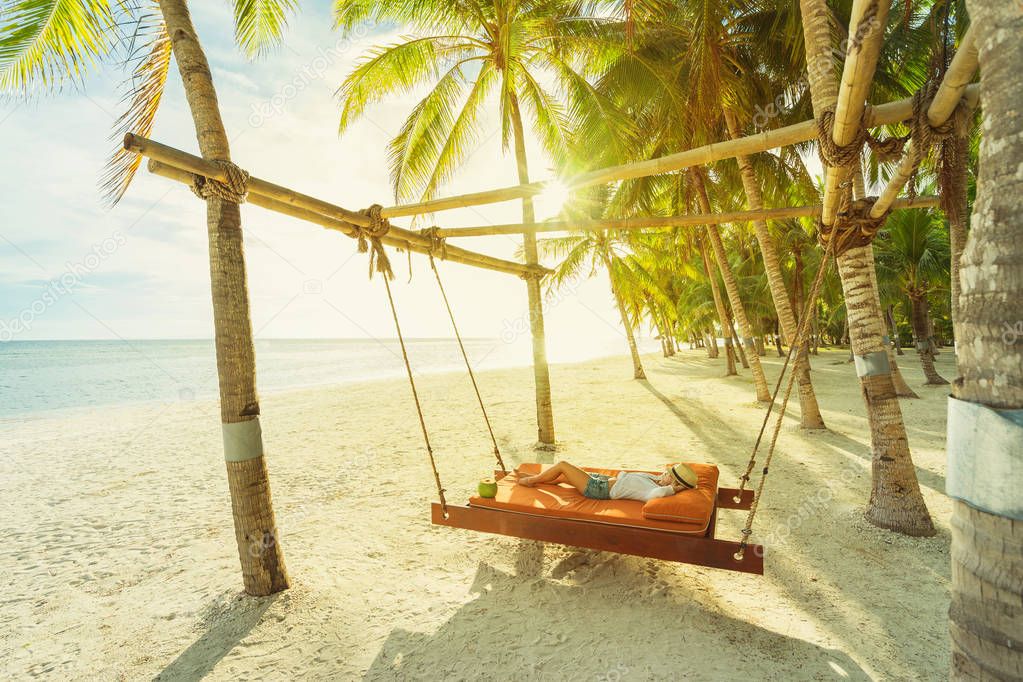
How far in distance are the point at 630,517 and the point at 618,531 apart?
9.4 inches

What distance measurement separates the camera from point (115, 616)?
349 centimetres

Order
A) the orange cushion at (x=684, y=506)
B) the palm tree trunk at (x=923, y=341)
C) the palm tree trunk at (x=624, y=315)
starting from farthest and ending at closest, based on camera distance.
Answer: the palm tree trunk at (x=624, y=315) → the palm tree trunk at (x=923, y=341) → the orange cushion at (x=684, y=506)

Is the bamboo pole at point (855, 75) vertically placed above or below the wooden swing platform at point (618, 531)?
above

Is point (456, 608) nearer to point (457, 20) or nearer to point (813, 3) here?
point (813, 3)

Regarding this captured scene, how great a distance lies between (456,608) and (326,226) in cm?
326

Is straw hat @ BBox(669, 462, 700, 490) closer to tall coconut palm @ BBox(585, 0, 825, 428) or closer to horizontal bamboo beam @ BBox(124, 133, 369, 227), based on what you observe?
horizontal bamboo beam @ BBox(124, 133, 369, 227)

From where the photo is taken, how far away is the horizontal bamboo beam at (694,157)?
2.67 metres

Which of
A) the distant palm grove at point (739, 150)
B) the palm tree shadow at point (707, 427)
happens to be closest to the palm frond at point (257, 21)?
the distant palm grove at point (739, 150)

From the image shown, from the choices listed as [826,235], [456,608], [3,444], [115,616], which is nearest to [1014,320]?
[826,235]

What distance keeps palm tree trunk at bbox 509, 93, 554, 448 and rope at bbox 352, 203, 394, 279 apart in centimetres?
331

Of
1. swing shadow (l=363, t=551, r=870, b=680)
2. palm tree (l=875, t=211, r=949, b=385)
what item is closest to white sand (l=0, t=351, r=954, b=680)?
swing shadow (l=363, t=551, r=870, b=680)

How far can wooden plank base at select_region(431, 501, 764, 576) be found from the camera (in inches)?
111

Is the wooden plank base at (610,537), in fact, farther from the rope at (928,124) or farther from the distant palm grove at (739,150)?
the rope at (928,124)

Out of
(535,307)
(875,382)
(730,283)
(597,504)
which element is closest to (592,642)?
(597,504)
